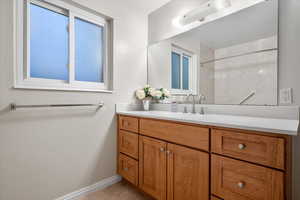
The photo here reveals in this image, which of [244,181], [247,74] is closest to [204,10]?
[247,74]

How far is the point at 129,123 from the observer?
158 centimetres

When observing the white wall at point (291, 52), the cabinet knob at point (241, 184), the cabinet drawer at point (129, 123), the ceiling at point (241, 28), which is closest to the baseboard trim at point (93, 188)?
the cabinet drawer at point (129, 123)

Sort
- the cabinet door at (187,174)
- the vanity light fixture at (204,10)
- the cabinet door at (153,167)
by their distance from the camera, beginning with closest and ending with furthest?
1. the cabinet door at (187,174)
2. the cabinet door at (153,167)
3. the vanity light fixture at (204,10)

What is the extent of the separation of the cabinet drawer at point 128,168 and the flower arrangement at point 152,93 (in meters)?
0.75

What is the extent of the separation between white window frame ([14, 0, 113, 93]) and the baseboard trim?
3.34 feet

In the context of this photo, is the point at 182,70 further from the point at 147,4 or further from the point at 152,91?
the point at 147,4

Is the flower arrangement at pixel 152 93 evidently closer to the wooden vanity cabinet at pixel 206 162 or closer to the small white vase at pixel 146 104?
the small white vase at pixel 146 104

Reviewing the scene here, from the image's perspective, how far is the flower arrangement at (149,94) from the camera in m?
1.89

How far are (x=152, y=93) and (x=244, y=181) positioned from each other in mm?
1327

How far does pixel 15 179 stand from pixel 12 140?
31cm

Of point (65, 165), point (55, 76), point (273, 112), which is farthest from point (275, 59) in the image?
point (65, 165)

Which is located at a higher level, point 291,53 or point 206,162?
point 291,53

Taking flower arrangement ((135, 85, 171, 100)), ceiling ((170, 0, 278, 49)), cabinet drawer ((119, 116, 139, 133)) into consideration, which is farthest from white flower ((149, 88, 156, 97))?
ceiling ((170, 0, 278, 49))

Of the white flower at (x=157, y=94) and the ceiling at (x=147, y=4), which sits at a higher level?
the ceiling at (x=147, y=4)
